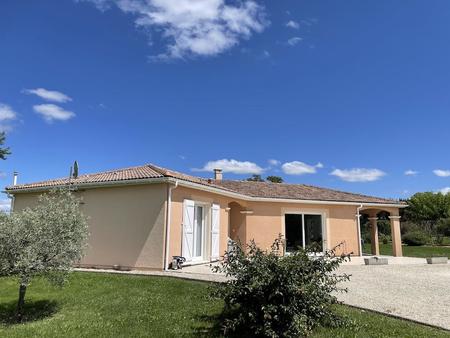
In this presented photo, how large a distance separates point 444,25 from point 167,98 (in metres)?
12.3

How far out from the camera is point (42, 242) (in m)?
6.91

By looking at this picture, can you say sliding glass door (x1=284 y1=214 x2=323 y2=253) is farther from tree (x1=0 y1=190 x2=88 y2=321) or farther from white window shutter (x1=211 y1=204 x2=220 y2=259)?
tree (x1=0 y1=190 x2=88 y2=321)

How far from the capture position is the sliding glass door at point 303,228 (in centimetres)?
1911

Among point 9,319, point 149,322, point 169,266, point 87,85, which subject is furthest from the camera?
point 87,85

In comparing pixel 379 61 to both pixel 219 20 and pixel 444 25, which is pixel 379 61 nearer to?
pixel 444 25

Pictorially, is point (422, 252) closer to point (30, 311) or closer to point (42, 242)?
point (30, 311)

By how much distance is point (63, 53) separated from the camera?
45.6 ft

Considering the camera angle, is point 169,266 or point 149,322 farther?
point 169,266

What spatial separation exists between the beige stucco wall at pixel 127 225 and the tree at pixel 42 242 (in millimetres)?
4603

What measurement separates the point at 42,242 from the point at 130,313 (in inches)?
86.5

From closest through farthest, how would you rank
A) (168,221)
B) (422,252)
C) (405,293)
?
(405,293) < (168,221) < (422,252)

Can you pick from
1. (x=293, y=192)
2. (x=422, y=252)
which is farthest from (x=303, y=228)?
A: (x=422, y=252)

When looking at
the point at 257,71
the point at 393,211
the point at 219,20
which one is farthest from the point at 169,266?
the point at 393,211

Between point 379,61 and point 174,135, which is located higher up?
point 379,61
